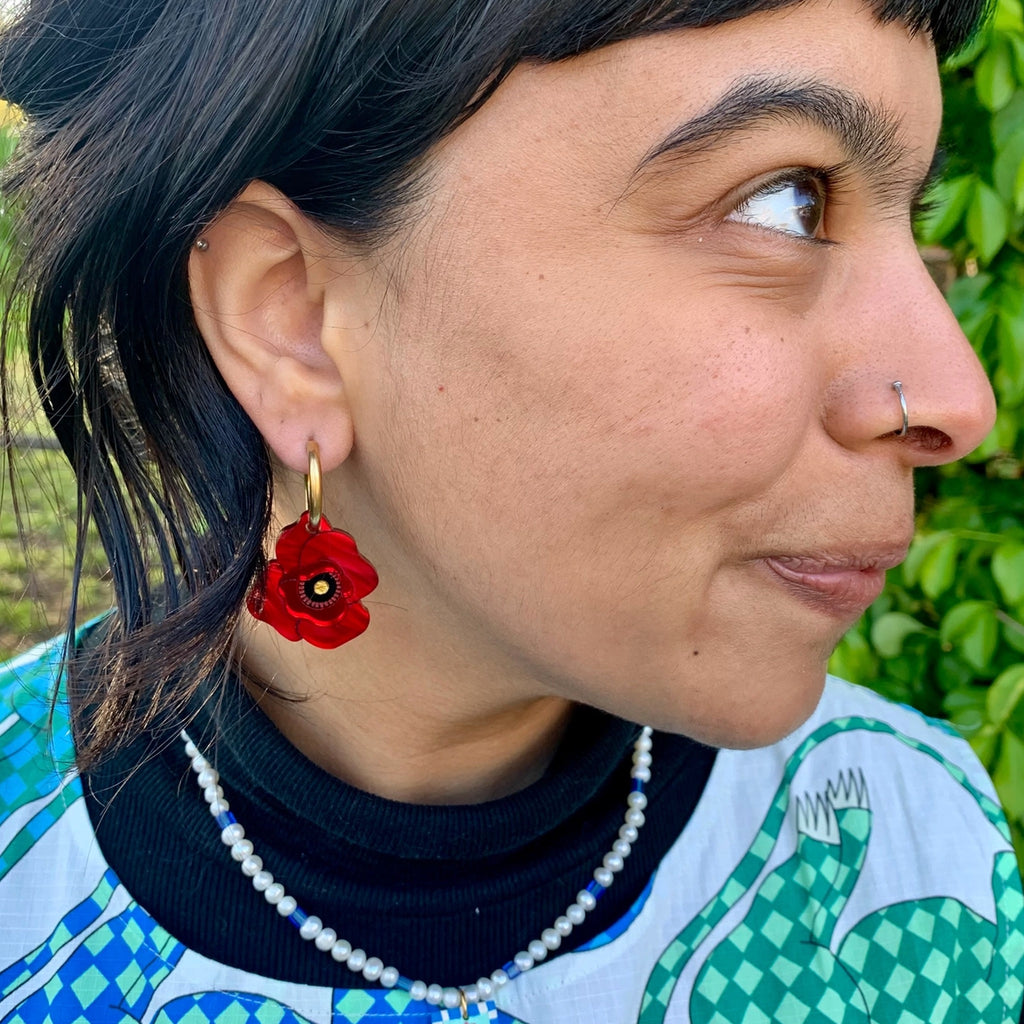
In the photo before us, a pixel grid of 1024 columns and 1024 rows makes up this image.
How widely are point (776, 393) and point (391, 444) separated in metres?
0.40

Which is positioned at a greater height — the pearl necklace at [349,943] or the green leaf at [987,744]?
the pearl necklace at [349,943]

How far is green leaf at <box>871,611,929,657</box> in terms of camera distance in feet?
6.26

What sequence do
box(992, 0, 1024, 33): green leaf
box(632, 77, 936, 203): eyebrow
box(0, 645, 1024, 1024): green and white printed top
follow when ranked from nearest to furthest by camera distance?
box(632, 77, 936, 203): eyebrow, box(0, 645, 1024, 1024): green and white printed top, box(992, 0, 1024, 33): green leaf

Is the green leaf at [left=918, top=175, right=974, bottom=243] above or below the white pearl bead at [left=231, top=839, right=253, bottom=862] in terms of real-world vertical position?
below

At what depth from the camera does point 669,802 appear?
1.41 metres

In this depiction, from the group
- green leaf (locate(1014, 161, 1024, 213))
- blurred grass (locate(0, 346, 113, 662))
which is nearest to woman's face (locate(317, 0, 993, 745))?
blurred grass (locate(0, 346, 113, 662))

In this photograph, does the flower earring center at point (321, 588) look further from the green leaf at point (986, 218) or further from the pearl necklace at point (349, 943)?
the green leaf at point (986, 218)

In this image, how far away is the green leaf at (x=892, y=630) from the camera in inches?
75.1

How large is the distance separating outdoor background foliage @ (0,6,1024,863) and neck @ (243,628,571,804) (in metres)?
0.35

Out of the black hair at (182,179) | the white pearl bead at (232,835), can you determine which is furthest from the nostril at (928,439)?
the white pearl bead at (232,835)

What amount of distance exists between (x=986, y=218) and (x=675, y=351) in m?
0.95

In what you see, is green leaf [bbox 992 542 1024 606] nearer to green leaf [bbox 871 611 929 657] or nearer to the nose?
green leaf [bbox 871 611 929 657]

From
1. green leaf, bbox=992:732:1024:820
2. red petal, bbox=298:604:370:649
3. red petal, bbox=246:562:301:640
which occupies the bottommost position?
green leaf, bbox=992:732:1024:820

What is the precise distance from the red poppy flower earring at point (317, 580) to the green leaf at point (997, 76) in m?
1.22
